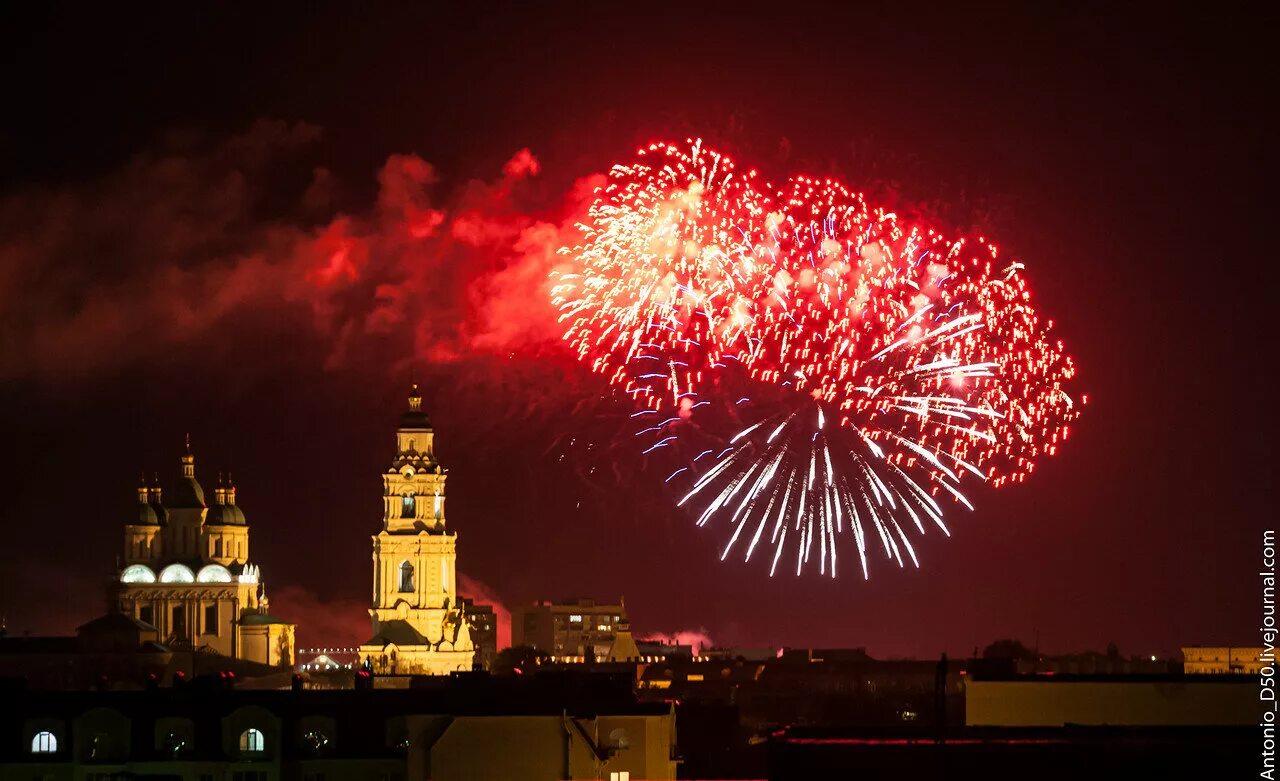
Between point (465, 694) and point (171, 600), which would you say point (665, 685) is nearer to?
point (171, 600)

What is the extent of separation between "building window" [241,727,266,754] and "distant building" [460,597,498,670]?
100463 millimetres

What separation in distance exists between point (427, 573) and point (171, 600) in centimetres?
1587

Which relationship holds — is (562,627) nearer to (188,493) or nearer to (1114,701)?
(188,493)

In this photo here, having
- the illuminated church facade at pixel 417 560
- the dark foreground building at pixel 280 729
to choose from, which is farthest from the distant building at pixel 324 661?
the dark foreground building at pixel 280 729

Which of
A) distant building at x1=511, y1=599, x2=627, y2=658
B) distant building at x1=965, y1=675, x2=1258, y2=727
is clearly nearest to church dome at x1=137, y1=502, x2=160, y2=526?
distant building at x1=511, y1=599, x2=627, y2=658

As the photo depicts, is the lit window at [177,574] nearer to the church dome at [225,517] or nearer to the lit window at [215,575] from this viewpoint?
the lit window at [215,575]

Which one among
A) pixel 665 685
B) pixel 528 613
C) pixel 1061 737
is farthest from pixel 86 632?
pixel 1061 737

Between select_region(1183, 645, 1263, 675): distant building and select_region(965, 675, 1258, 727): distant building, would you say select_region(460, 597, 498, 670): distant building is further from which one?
select_region(965, 675, 1258, 727): distant building

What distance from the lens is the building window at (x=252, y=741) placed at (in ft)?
142

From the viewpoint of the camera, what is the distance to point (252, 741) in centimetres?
4341

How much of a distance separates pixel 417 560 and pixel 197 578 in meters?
14.3

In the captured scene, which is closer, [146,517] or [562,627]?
[146,517]

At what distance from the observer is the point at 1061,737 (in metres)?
35.2

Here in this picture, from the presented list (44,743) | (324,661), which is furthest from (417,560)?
(44,743)
